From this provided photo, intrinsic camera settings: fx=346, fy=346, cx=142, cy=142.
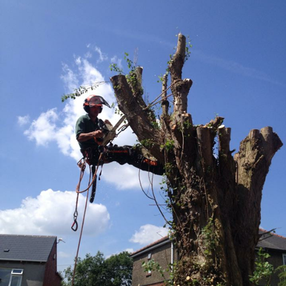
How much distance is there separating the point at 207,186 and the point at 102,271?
37.6 meters

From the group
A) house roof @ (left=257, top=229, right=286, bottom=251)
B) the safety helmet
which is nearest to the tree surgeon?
the safety helmet

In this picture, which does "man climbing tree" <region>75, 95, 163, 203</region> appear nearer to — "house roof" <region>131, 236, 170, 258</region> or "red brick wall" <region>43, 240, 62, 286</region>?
"house roof" <region>131, 236, 170, 258</region>

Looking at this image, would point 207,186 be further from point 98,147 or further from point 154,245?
point 154,245

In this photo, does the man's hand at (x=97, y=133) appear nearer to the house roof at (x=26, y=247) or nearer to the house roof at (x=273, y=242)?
the house roof at (x=273, y=242)

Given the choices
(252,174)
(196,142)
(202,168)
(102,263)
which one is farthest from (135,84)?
(102,263)

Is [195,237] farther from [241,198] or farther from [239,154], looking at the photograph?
[239,154]

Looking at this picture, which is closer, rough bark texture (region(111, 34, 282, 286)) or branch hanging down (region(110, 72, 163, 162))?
rough bark texture (region(111, 34, 282, 286))

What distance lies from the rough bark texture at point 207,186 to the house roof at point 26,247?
671 inches

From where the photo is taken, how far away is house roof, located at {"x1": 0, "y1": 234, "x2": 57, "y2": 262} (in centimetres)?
2020

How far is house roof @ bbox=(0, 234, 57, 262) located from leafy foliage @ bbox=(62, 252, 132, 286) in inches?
680

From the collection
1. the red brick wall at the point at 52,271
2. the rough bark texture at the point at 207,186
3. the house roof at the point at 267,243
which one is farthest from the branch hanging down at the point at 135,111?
the red brick wall at the point at 52,271

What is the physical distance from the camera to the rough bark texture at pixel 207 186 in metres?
4.35

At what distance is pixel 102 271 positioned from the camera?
1543 inches

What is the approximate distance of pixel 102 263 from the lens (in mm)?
39906
